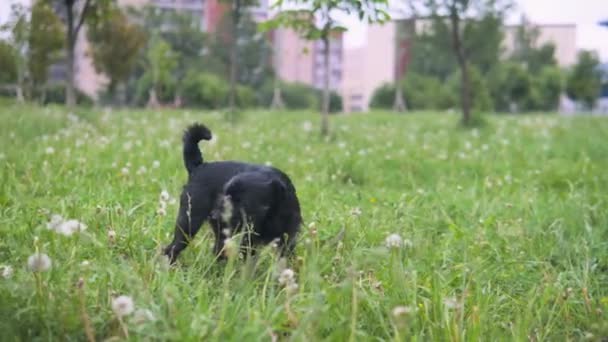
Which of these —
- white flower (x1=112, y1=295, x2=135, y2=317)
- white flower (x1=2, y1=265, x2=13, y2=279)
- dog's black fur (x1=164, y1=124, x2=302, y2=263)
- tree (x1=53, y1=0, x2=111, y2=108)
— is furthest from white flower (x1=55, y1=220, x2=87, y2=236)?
tree (x1=53, y1=0, x2=111, y2=108)

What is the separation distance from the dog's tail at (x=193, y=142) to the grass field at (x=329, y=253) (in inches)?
14.9

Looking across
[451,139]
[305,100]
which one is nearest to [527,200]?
[451,139]

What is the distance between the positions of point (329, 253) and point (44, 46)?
19918 millimetres

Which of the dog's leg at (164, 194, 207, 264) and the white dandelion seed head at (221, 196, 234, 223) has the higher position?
the white dandelion seed head at (221, 196, 234, 223)

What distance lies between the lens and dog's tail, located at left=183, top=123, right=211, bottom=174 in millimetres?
3703

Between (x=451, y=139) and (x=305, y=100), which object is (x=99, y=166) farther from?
(x=305, y=100)

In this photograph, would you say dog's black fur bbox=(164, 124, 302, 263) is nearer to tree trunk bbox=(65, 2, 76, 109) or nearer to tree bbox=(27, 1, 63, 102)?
tree trunk bbox=(65, 2, 76, 109)

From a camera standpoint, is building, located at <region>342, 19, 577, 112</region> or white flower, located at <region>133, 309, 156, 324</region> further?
building, located at <region>342, 19, 577, 112</region>

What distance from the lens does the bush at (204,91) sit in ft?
119

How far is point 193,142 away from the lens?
3727mm

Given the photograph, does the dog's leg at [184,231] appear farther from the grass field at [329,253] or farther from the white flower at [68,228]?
the white flower at [68,228]

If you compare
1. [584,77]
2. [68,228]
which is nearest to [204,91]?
[584,77]

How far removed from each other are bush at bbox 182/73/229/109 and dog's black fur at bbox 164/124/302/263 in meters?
32.3

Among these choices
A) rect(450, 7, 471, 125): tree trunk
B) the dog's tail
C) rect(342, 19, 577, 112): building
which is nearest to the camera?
the dog's tail
